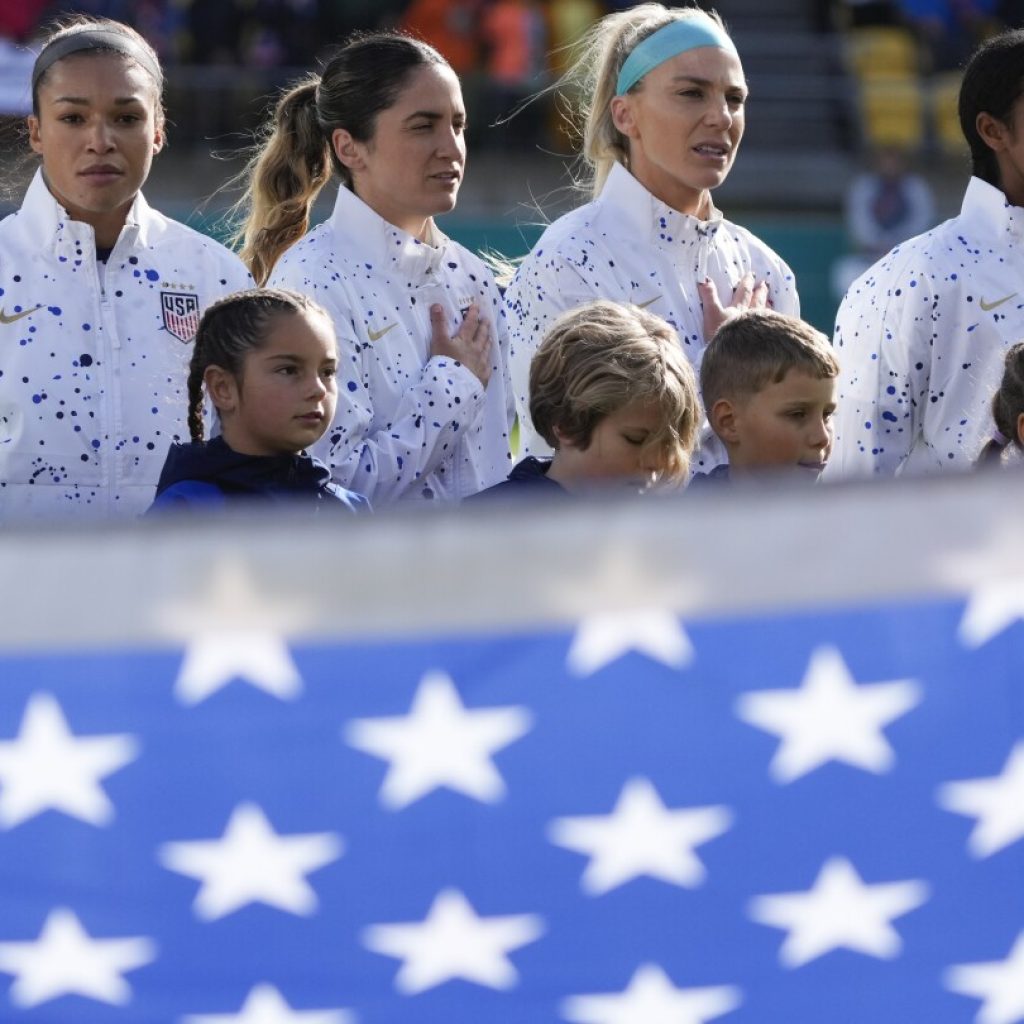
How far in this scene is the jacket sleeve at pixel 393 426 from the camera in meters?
3.11

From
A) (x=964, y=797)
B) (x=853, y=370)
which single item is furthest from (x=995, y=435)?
(x=964, y=797)

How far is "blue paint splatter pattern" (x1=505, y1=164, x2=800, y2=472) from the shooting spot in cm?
347

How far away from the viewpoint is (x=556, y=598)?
5.06ft

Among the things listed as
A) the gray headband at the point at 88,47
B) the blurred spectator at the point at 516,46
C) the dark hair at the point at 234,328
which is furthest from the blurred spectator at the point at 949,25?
the dark hair at the point at 234,328

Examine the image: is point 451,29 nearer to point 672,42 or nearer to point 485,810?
point 672,42

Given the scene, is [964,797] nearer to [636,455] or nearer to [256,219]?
[636,455]

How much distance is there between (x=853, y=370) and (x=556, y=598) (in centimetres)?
191

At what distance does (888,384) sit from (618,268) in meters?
0.53

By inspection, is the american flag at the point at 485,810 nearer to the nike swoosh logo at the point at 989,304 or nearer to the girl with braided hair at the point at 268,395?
the girl with braided hair at the point at 268,395

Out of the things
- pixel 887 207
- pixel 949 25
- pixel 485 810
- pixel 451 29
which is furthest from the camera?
pixel 949 25

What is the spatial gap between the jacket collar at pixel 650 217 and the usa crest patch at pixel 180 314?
82cm

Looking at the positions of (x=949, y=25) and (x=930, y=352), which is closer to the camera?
(x=930, y=352)

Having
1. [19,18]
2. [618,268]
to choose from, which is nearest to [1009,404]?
[618,268]

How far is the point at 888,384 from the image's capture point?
130 inches
